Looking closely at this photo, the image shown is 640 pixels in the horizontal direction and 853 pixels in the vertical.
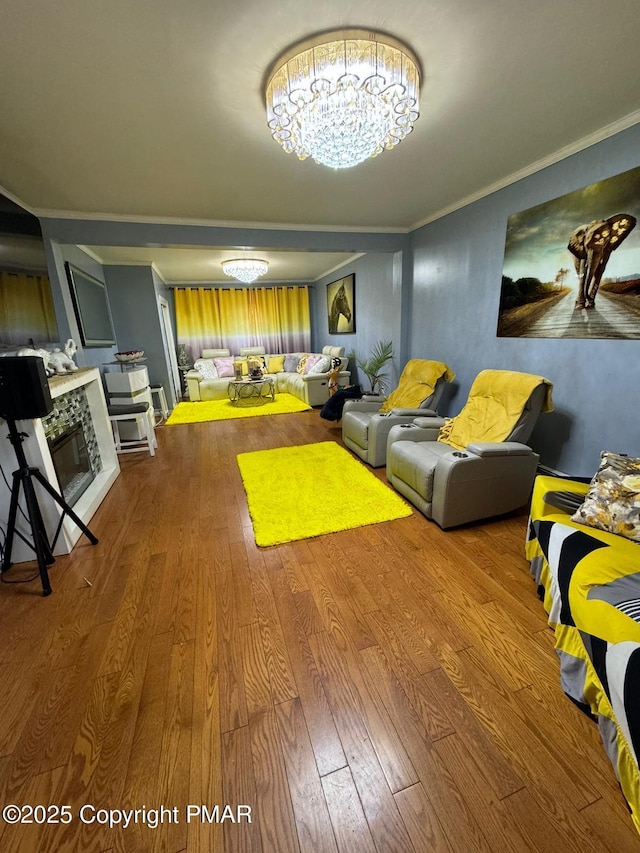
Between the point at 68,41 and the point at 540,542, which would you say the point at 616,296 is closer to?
the point at 540,542

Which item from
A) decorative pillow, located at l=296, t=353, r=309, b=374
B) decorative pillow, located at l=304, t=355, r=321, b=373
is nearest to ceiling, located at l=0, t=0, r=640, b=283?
decorative pillow, located at l=304, t=355, r=321, b=373

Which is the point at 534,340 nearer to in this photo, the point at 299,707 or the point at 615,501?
the point at 615,501

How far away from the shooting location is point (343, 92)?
1.37 meters

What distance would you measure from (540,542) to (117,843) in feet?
5.73

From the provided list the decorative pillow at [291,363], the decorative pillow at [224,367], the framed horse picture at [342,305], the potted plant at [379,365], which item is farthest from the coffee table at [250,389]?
the potted plant at [379,365]

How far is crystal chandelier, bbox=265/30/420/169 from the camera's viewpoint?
129cm

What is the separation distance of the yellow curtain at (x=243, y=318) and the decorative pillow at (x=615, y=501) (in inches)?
260

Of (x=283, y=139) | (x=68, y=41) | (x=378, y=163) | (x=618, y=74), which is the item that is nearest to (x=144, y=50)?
(x=68, y=41)

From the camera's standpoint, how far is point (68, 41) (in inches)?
48.3

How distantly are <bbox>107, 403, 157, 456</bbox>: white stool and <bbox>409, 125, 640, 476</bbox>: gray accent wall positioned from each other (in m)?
3.29

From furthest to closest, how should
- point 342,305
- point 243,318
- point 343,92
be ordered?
point 243,318, point 342,305, point 343,92

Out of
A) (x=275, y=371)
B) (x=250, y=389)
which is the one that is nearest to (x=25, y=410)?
(x=250, y=389)

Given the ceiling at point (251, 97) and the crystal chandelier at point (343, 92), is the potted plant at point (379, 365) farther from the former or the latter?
the crystal chandelier at point (343, 92)

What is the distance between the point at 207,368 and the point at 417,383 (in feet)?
15.2
